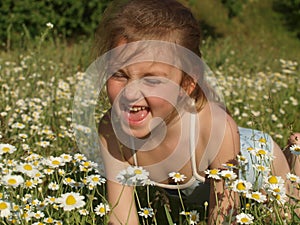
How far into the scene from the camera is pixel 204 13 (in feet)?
26.0

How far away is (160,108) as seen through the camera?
1829mm

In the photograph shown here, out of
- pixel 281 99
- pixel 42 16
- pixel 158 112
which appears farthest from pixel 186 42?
pixel 42 16

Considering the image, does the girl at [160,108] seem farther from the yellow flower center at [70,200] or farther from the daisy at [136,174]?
the yellow flower center at [70,200]

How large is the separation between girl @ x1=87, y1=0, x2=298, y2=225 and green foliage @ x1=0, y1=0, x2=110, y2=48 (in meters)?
3.48

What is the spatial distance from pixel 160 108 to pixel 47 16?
4.15 meters

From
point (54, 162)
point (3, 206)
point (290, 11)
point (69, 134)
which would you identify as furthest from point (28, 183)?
point (290, 11)

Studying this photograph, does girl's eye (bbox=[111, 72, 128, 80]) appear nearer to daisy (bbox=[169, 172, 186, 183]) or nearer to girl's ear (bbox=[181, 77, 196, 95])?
girl's ear (bbox=[181, 77, 196, 95])

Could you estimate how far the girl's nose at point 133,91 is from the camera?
1.74 meters

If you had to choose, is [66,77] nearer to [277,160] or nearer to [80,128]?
[80,128]

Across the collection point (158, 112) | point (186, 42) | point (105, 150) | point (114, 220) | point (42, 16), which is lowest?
point (42, 16)

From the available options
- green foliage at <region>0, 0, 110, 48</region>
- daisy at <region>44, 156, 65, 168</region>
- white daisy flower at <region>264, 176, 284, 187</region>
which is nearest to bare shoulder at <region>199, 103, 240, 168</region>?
Result: white daisy flower at <region>264, 176, 284, 187</region>

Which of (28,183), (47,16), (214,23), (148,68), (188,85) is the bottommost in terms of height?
(214,23)

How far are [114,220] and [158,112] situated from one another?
0.41m

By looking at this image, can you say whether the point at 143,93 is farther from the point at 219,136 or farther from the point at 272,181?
the point at 272,181
